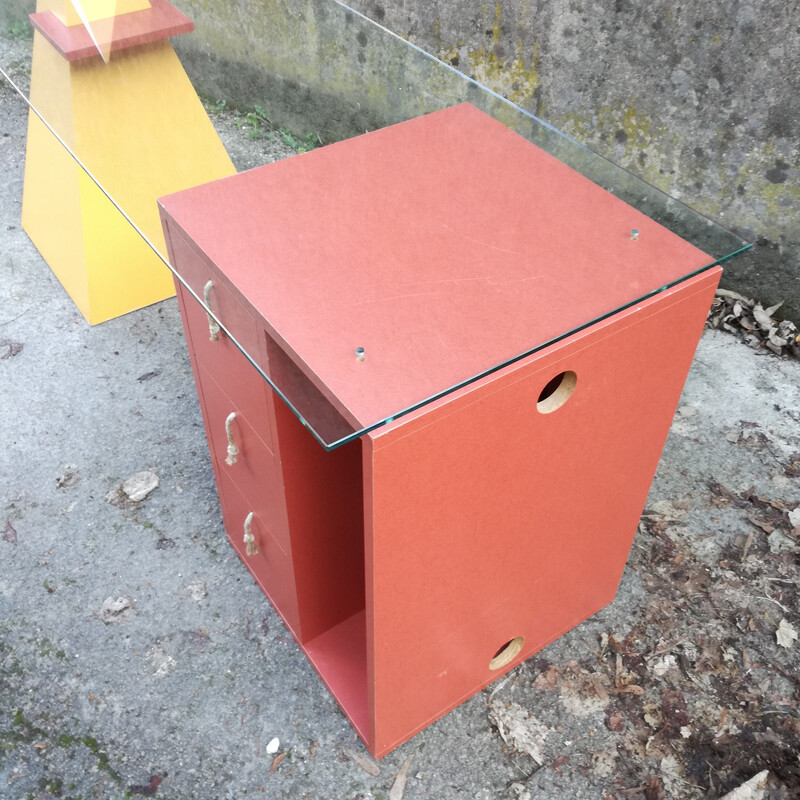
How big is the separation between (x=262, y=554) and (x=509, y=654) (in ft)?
2.08

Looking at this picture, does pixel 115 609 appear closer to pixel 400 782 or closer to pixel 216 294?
pixel 400 782

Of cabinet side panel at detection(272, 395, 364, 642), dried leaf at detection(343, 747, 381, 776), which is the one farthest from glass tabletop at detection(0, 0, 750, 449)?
dried leaf at detection(343, 747, 381, 776)

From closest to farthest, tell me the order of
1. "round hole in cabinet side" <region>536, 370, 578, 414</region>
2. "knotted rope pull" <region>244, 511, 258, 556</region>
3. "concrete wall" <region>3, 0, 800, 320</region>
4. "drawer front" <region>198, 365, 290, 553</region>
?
1. "round hole in cabinet side" <region>536, 370, 578, 414</region>
2. "drawer front" <region>198, 365, 290, 553</region>
3. "knotted rope pull" <region>244, 511, 258, 556</region>
4. "concrete wall" <region>3, 0, 800, 320</region>

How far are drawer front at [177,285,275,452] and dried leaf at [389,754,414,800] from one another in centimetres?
79

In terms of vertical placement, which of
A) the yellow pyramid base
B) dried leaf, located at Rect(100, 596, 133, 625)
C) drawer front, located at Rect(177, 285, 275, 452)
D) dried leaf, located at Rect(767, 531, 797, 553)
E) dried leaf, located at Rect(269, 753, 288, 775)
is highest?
the yellow pyramid base

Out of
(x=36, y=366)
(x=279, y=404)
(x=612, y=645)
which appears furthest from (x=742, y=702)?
(x=36, y=366)

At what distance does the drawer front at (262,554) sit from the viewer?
1.85m

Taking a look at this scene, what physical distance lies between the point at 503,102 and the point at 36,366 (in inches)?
70.9

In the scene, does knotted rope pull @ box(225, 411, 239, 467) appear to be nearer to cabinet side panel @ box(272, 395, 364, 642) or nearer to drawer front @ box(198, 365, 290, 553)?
drawer front @ box(198, 365, 290, 553)

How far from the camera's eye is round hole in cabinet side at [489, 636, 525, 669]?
192cm

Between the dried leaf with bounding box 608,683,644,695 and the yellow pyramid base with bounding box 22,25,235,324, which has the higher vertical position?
the yellow pyramid base with bounding box 22,25,235,324

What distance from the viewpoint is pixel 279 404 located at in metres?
1.47

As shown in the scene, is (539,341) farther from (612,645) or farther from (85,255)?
(85,255)

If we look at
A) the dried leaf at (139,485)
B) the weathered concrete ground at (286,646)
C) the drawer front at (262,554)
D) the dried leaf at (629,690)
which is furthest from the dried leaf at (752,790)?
the dried leaf at (139,485)
